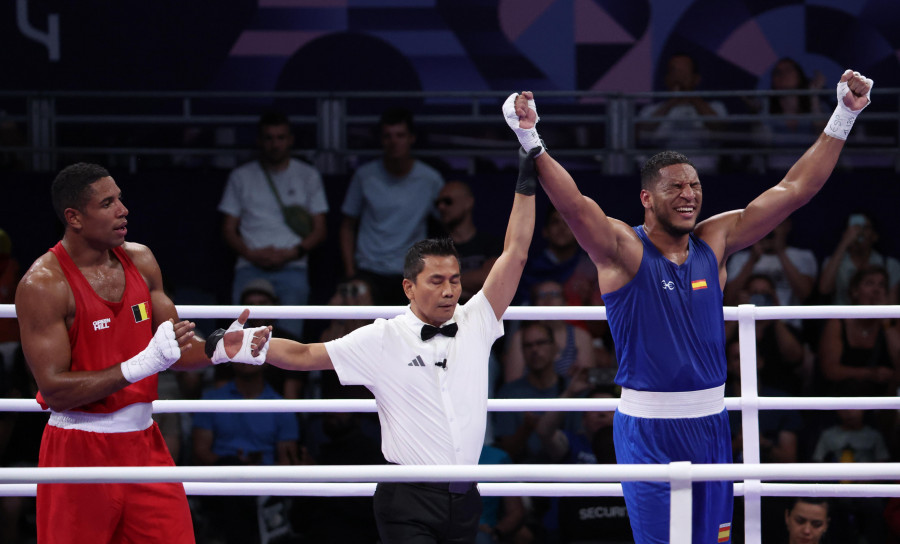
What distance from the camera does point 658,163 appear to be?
134 inches

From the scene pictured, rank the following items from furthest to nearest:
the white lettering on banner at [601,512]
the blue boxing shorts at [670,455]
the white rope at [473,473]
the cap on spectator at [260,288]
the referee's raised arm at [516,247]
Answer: the cap on spectator at [260,288], the white lettering on banner at [601,512], the blue boxing shorts at [670,455], the referee's raised arm at [516,247], the white rope at [473,473]

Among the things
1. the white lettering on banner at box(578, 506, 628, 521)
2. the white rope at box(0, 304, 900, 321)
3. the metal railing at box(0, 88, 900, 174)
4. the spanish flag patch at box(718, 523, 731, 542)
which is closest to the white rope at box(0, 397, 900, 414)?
the white rope at box(0, 304, 900, 321)

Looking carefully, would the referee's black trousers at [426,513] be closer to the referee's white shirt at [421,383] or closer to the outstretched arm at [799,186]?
the referee's white shirt at [421,383]

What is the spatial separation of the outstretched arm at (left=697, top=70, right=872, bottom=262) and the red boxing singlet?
191 centimetres

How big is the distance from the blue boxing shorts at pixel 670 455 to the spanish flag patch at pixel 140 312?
5.21ft

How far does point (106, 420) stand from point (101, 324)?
0.30 metres

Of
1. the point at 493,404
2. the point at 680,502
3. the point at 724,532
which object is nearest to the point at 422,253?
the point at 493,404

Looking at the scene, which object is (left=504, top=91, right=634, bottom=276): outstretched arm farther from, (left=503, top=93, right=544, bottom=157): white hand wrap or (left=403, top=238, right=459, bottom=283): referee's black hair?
(left=403, top=238, right=459, bottom=283): referee's black hair

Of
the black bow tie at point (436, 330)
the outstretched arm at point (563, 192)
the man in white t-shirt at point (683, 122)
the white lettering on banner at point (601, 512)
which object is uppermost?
the man in white t-shirt at point (683, 122)


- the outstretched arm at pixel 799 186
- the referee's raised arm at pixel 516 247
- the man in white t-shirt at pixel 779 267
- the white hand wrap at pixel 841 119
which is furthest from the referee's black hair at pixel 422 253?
the man in white t-shirt at pixel 779 267

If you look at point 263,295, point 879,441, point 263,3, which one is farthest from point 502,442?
point 263,3

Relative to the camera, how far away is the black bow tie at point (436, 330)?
2.98m

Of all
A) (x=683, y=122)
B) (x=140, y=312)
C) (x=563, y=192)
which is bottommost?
(x=140, y=312)

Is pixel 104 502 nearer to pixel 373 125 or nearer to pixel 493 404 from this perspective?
pixel 493 404
